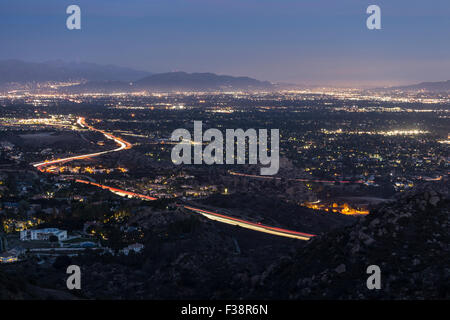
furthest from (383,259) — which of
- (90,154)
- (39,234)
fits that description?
(90,154)

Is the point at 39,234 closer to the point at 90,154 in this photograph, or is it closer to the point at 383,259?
the point at 383,259

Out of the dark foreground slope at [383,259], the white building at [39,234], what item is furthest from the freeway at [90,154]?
the dark foreground slope at [383,259]

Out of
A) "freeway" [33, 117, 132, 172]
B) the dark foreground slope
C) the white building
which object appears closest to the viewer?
the dark foreground slope

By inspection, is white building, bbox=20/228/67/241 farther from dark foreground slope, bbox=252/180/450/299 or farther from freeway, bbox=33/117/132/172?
freeway, bbox=33/117/132/172

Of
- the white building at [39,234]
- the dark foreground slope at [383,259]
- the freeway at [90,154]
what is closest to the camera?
the dark foreground slope at [383,259]

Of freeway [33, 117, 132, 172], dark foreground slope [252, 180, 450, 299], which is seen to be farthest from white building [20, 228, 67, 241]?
freeway [33, 117, 132, 172]

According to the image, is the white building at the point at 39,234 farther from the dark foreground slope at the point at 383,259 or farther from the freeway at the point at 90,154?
the freeway at the point at 90,154
